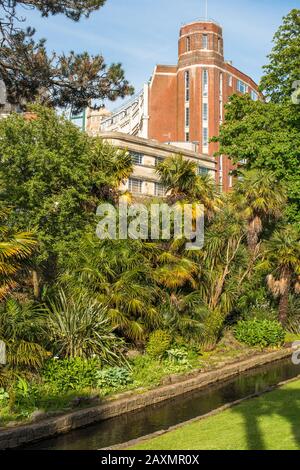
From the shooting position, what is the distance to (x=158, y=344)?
19.0m

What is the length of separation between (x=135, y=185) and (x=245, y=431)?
38.0 meters

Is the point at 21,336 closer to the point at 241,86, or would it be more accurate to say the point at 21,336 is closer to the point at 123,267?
the point at 123,267

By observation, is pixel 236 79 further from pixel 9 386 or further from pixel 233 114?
pixel 9 386

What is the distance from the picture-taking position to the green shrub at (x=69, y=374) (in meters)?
15.1

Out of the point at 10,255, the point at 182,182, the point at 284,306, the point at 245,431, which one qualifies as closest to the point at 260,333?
the point at 284,306

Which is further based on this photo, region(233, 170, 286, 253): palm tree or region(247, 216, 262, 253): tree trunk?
region(247, 216, 262, 253): tree trunk

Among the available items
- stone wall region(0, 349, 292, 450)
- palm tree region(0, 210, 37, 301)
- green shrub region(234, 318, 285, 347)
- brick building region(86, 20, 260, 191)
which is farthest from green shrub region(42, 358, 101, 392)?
brick building region(86, 20, 260, 191)

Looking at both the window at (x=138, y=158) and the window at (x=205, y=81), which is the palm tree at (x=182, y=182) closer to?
the window at (x=138, y=158)

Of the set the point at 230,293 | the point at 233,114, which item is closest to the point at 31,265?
the point at 230,293

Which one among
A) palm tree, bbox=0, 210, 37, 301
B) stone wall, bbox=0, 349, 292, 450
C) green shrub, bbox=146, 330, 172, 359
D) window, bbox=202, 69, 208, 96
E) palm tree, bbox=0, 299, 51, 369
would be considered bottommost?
stone wall, bbox=0, 349, 292, 450

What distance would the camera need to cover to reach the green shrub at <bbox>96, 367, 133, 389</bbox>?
52.2ft

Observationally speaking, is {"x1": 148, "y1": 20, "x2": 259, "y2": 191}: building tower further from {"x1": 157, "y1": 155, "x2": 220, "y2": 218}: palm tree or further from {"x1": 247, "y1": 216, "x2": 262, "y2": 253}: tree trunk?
{"x1": 157, "y1": 155, "x2": 220, "y2": 218}: palm tree

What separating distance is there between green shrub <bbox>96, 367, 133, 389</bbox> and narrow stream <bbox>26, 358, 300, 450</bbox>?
1177 millimetres

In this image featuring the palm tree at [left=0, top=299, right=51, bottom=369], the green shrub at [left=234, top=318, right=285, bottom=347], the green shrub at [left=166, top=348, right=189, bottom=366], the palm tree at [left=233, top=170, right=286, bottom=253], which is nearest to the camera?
the palm tree at [left=0, top=299, right=51, bottom=369]
